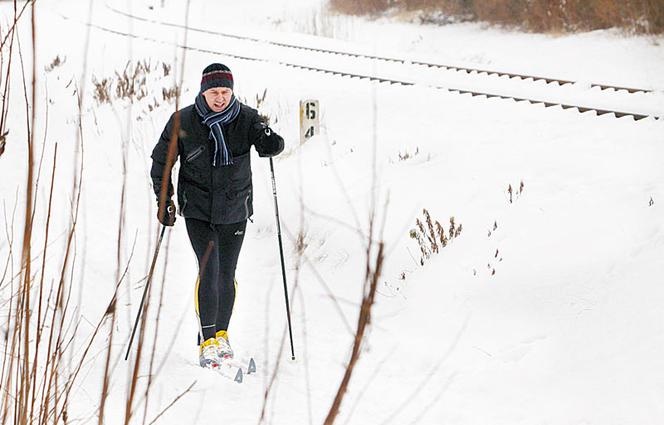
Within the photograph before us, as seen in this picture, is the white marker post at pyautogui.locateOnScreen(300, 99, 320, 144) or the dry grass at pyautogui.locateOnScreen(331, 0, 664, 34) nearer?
the white marker post at pyautogui.locateOnScreen(300, 99, 320, 144)

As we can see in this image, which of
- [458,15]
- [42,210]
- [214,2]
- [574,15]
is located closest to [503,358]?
[42,210]

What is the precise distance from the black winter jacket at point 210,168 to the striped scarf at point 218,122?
4 centimetres

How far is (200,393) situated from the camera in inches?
186

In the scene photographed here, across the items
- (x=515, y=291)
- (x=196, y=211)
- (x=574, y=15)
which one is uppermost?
(x=574, y=15)

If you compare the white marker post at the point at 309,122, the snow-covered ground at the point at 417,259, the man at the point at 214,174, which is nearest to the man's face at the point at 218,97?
the man at the point at 214,174

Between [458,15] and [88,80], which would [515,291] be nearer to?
[88,80]

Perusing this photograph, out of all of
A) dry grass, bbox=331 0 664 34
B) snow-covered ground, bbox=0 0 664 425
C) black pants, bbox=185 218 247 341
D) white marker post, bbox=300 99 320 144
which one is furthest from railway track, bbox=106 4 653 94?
black pants, bbox=185 218 247 341

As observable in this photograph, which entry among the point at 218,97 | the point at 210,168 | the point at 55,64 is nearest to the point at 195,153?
the point at 210,168

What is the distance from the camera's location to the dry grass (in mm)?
16734

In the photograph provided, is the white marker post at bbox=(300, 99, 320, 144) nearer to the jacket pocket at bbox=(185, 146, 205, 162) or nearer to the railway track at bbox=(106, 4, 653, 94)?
the railway track at bbox=(106, 4, 653, 94)

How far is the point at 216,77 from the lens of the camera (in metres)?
5.05

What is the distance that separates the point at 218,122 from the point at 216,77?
0.28 meters

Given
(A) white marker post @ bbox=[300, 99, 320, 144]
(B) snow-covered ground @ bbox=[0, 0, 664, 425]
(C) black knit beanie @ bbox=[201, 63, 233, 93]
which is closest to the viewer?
(B) snow-covered ground @ bbox=[0, 0, 664, 425]

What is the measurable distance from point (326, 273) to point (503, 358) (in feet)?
7.63
